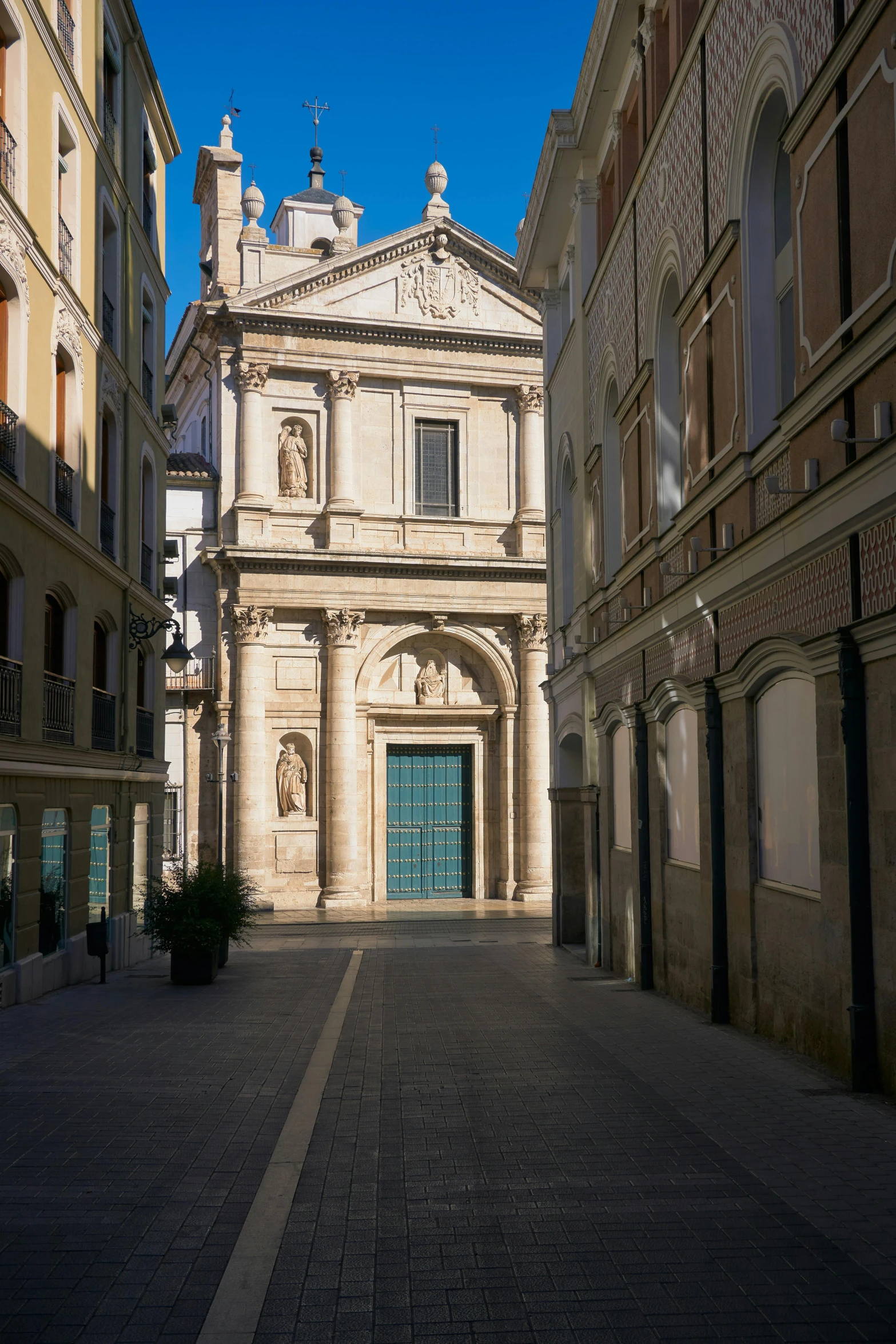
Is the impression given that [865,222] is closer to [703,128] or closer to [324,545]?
[703,128]

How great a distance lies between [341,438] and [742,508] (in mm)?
24703

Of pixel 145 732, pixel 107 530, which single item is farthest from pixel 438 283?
pixel 107 530

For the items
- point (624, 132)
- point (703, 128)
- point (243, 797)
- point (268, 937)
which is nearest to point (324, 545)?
point (243, 797)

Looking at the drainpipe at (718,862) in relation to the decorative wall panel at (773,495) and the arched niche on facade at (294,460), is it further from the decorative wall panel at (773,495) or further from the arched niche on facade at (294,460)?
the arched niche on facade at (294,460)

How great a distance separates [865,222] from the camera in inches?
364

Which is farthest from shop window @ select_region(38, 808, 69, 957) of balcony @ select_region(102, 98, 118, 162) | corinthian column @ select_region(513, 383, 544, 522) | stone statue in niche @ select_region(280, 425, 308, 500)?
corinthian column @ select_region(513, 383, 544, 522)

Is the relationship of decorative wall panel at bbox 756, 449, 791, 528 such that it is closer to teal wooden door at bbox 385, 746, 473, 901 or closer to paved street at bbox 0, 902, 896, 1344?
paved street at bbox 0, 902, 896, 1344

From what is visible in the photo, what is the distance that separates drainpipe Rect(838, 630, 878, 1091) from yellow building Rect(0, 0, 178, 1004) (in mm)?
9789

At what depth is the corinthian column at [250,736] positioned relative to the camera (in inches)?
1326

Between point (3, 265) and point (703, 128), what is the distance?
8.51 meters

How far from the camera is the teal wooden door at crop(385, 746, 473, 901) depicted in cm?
3619

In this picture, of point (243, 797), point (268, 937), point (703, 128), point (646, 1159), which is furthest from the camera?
point (243, 797)

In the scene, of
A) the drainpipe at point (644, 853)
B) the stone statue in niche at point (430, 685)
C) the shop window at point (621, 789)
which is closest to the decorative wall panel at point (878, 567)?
the drainpipe at point (644, 853)

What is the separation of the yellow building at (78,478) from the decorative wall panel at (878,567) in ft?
33.0
